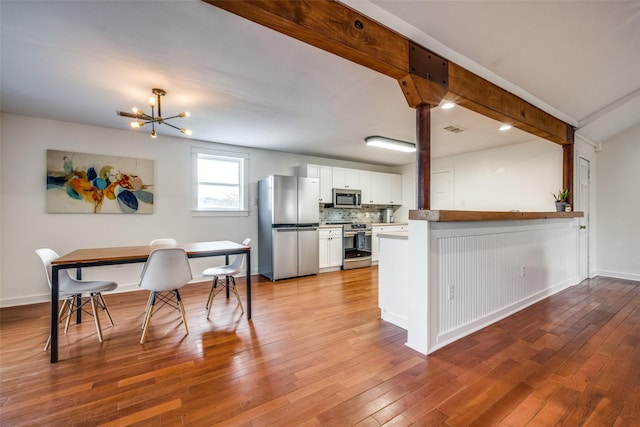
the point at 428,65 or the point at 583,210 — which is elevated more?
the point at 428,65

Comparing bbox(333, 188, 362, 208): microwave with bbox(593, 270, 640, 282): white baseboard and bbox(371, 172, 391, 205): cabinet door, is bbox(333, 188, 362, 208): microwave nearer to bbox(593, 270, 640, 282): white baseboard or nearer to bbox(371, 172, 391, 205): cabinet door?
bbox(371, 172, 391, 205): cabinet door

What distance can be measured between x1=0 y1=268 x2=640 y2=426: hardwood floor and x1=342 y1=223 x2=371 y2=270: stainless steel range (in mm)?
2400

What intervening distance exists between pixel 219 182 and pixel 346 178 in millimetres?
2701

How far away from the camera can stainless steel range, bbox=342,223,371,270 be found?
5.56m

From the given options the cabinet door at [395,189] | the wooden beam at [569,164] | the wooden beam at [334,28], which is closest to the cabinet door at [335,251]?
the cabinet door at [395,189]

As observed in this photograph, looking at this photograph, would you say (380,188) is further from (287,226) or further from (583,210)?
(583,210)

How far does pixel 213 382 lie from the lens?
188cm

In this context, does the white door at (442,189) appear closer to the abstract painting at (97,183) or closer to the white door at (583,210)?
the white door at (583,210)

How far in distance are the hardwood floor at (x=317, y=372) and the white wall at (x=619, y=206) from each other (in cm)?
246

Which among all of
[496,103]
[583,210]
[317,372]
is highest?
[496,103]

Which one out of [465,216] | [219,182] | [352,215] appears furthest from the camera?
[352,215]

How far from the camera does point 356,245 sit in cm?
600

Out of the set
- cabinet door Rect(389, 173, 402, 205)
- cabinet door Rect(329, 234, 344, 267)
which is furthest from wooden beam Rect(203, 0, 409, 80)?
cabinet door Rect(389, 173, 402, 205)

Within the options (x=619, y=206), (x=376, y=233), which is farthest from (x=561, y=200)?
(x=376, y=233)
